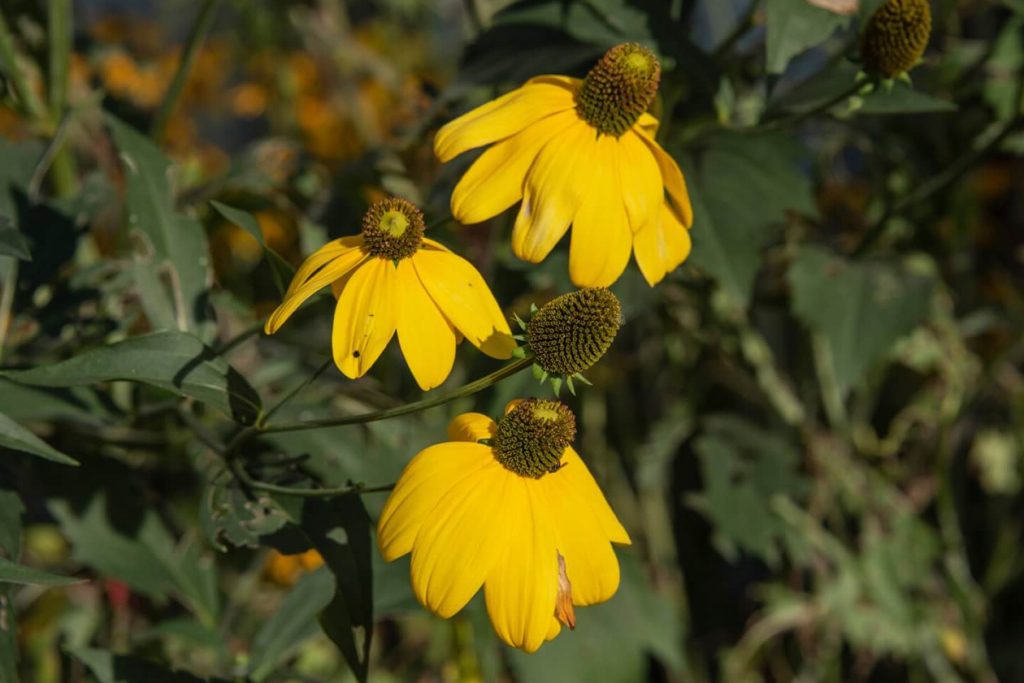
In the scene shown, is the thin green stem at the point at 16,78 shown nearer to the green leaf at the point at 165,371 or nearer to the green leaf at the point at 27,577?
the green leaf at the point at 165,371

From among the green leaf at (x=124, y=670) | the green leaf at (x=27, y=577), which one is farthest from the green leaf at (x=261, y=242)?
the green leaf at (x=124, y=670)

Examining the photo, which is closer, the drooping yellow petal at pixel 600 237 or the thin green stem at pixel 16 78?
the drooping yellow petal at pixel 600 237

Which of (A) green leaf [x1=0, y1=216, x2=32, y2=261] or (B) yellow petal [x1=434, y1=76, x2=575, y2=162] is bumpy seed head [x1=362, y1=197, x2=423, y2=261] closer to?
(B) yellow petal [x1=434, y1=76, x2=575, y2=162]

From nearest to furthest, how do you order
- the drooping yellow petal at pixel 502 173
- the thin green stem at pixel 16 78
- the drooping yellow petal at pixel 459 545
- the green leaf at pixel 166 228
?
the drooping yellow petal at pixel 459 545 → the drooping yellow petal at pixel 502 173 → the green leaf at pixel 166 228 → the thin green stem at pixel 16 78

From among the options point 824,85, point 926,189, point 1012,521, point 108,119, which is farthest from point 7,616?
point 1012,521

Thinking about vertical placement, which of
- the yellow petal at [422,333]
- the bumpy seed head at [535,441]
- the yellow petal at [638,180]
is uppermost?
the yellow petal at [638,180]

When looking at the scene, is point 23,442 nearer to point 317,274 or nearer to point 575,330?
point 317,274

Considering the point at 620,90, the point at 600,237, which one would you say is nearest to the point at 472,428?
the point at 600,237
